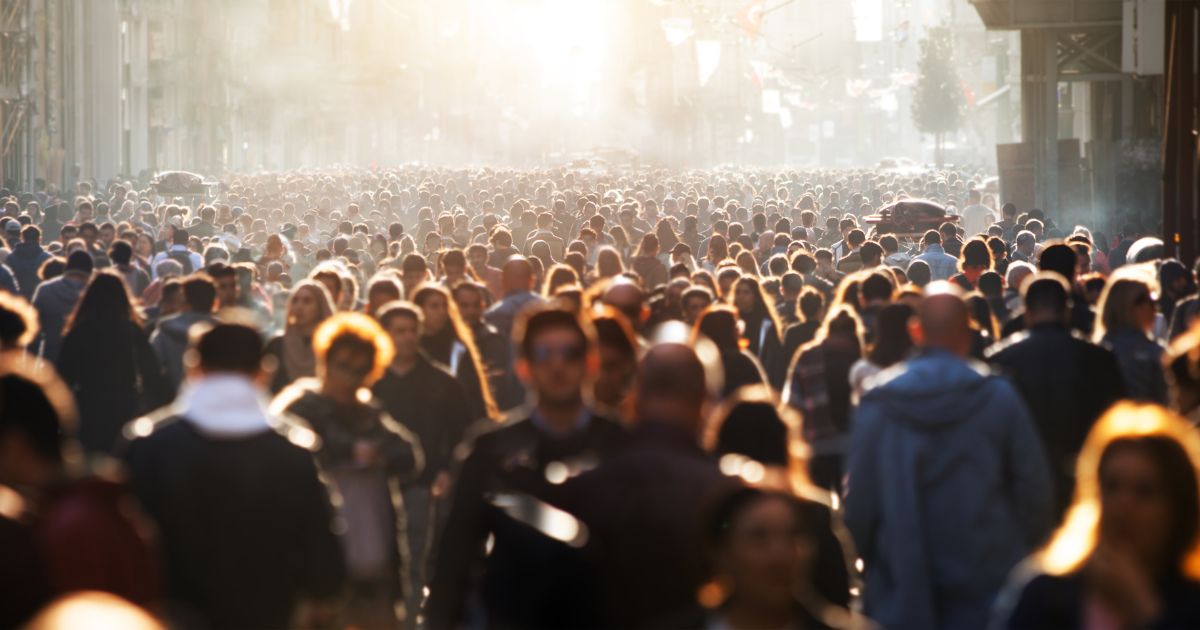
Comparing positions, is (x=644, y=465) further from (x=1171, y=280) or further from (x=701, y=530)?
(x=1171, y=280)

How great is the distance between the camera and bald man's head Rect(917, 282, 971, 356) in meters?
7.38

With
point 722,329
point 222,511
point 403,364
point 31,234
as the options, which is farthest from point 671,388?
point 31,234

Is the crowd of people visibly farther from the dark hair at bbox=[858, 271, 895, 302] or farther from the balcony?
the balcony

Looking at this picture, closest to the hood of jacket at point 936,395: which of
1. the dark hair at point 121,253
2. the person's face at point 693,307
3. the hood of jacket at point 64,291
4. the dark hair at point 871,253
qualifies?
the person's face at point 693,307

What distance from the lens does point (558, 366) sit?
19.7 ft

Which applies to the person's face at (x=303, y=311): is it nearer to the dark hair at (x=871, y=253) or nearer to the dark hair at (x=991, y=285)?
the dark hair at (x=991, y=285)

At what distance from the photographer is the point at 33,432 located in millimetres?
5574

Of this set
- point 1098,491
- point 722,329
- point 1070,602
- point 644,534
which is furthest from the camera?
point 722,329

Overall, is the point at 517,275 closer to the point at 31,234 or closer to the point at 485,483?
the point at 485,483

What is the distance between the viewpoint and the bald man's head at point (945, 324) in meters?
7.38

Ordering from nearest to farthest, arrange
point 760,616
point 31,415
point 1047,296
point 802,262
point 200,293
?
point 760,616 < point 31,415 < point 1047,296 < point 200,293 < point 802,262

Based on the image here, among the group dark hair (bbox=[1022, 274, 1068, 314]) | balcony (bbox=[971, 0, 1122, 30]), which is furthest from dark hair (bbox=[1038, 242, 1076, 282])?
balcony (bbox=[971, 0, 1122, 30])

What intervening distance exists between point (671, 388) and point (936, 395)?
84.6 inches

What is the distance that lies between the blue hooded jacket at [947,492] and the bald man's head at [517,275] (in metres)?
6.14
